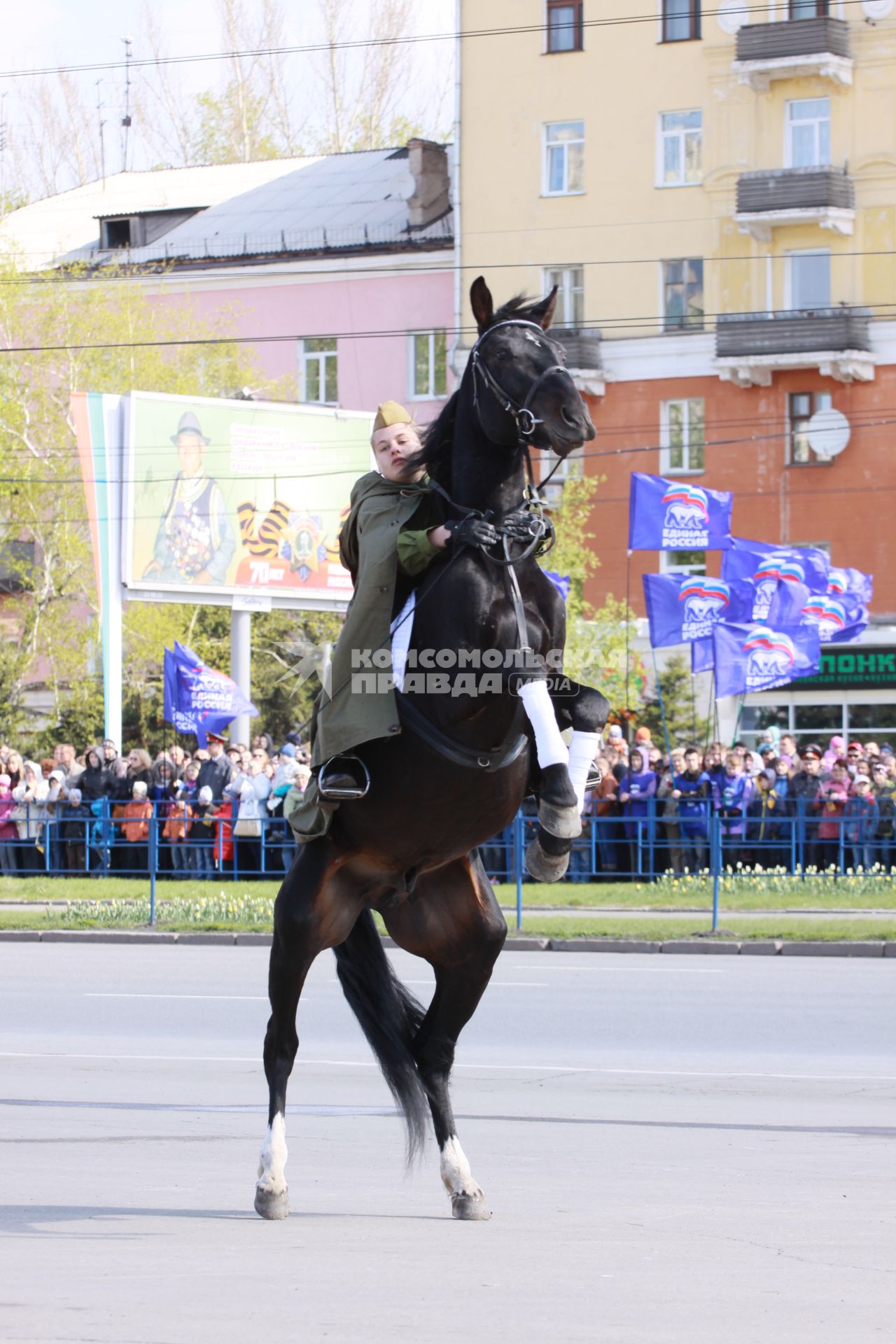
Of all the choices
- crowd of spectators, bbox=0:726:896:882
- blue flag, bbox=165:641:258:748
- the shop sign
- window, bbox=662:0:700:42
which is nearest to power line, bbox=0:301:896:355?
window, bbox=662:0:700:42

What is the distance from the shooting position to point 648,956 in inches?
782

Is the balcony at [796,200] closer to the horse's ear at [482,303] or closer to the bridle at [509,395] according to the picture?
the horse's ear at [482,303]

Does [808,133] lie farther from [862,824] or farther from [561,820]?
[561,820]

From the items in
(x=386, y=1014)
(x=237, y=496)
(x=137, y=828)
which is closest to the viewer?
(x=386, y=1014)

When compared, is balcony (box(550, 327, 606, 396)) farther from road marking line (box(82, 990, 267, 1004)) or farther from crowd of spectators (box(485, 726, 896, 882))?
road marking line (box(82, 990, 267, 1004))

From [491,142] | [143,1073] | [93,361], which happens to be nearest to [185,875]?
[143,1073]

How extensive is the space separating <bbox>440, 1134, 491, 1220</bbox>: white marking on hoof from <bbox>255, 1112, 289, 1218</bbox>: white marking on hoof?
0.58 meters

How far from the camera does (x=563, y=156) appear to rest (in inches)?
2005

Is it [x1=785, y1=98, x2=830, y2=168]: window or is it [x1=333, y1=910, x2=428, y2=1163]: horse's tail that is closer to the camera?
[x1=333, y1=910, x2=428, y2=1163]: horse's tail

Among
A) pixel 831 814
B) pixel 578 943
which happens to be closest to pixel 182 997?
pixel 578 943

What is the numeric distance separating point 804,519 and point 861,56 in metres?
11.3

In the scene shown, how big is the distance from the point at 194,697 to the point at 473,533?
80.1 feet

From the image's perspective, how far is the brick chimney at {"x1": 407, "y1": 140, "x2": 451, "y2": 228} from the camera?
178ft

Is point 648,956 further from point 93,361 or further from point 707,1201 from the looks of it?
point 93,361
